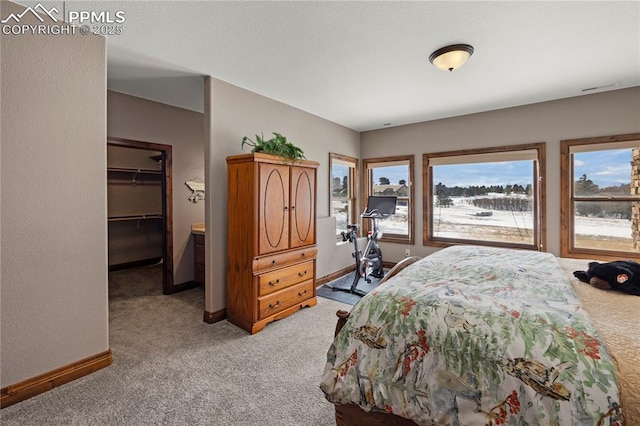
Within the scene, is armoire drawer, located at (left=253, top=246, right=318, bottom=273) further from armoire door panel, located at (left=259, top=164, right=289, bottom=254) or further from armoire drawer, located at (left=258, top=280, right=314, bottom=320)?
armoire drawer, located at (left=258, top=280, right=314, bottom=320)

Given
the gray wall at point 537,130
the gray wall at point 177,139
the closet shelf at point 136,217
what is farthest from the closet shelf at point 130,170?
the gray wall at point 537,130

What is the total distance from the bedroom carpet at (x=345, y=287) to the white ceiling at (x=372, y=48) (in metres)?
2.62

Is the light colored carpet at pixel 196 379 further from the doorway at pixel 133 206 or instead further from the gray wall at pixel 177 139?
the doorway at pixel 133 206

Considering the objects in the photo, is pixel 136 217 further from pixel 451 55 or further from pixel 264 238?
pixel 451 55

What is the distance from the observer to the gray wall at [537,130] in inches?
138

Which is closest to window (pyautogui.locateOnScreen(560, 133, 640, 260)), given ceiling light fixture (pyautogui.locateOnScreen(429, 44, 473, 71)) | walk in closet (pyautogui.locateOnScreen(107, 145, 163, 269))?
ceiling light fixture (pyautogui.locateOnScreen(429, 44, 473, 71))

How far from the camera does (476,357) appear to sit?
47.4 inches

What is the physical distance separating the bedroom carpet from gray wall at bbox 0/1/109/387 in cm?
250

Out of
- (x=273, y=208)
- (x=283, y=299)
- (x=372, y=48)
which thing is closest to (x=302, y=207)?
(x=273, y=208)

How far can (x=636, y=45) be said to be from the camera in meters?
2.47

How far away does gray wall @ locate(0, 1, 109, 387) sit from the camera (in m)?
1.88

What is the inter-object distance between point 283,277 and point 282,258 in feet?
0.70

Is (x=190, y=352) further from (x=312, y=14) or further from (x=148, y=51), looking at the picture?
(x=312, y=14)

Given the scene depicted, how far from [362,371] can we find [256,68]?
9.06ft
